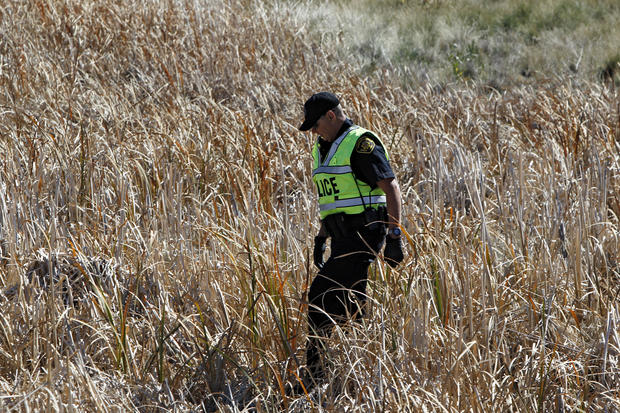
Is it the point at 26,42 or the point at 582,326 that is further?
the point at 26,42

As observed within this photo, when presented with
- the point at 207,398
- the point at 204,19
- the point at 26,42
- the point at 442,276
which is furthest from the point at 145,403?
the point at 204,19

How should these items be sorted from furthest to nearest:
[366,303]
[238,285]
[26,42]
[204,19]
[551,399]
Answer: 1. [204,19]
2. [26,42]
3. [238,285]
4. [366,303]
5. [551,399]

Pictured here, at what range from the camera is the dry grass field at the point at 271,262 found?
3.40m

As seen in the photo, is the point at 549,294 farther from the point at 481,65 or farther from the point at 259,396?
the point at 481,65

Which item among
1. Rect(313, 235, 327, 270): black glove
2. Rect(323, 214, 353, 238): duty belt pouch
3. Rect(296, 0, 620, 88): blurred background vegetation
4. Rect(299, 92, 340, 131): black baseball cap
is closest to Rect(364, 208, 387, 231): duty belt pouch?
Rect(323, 214, 353, 238): duty belt pouch

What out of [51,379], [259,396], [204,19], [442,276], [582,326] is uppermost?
[204,19]

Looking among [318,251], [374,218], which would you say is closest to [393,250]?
[374,218]

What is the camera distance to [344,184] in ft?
11.9

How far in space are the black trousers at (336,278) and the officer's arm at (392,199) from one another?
0.12 metres

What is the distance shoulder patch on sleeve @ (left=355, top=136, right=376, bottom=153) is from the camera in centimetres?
353

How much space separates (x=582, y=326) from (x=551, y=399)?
755 mm

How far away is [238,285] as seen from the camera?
4.20 m

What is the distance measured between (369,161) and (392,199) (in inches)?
8.5

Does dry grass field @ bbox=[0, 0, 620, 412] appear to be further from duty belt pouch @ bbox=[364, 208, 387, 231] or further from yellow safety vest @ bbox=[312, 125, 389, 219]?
yellow safety vest @ bbox=[312, 125, 389, 219]
